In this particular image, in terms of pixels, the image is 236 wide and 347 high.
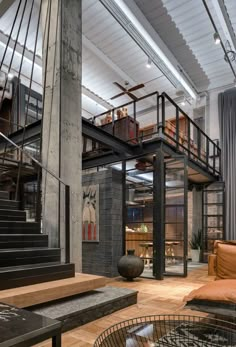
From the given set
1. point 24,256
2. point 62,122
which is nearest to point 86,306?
point 24,256

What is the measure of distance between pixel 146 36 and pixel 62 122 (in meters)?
4.17

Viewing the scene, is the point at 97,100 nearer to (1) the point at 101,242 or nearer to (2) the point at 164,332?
(1) the point at 101,242

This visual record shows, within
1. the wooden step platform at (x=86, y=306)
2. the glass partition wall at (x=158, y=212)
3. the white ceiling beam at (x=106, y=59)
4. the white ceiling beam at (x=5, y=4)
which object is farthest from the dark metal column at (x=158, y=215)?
the white ceiling beam at (x=5, y=4)

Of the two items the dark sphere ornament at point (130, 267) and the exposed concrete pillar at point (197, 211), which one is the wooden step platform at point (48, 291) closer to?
the dark sphere ornament at point (130, 267)

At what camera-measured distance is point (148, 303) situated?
393cm

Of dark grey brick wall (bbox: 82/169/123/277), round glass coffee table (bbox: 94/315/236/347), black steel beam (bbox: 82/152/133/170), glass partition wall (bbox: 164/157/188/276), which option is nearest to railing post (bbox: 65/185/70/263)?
round glass coffee table (bbox: 94/315/236/347)

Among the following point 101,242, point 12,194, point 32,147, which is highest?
point 32,147

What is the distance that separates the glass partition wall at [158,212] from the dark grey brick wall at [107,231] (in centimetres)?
30

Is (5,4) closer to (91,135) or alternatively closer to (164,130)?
(91,135)

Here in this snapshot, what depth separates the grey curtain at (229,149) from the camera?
28.6 feet

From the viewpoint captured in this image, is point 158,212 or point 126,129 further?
point 126,129

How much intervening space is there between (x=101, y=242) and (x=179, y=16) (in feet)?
17.9

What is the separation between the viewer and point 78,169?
4305mm

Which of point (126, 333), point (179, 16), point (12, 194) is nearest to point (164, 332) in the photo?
point (126, 333)
